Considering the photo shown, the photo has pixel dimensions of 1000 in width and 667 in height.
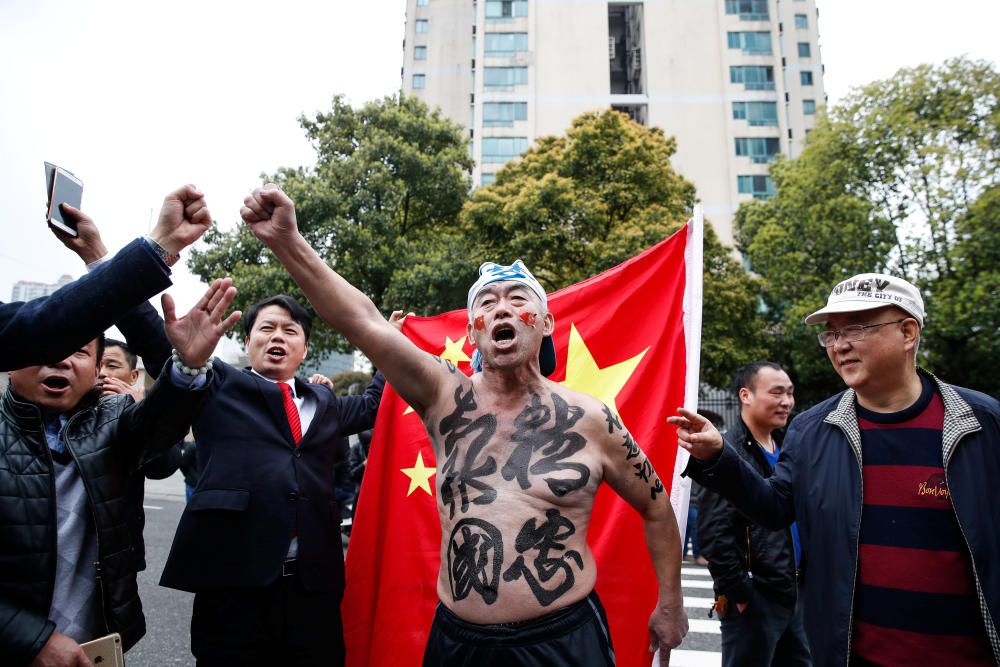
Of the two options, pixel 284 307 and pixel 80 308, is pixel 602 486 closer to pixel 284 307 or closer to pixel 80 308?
pixel 284 307

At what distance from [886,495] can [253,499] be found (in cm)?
259

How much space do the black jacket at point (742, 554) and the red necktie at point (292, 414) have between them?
2.33 meters

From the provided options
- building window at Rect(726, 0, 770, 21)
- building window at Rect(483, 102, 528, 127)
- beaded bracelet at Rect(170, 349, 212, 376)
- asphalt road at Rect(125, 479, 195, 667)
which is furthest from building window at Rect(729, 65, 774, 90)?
beaded bracelet at Rect(170, 349, 212, 376)

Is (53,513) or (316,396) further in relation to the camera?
(316,396)

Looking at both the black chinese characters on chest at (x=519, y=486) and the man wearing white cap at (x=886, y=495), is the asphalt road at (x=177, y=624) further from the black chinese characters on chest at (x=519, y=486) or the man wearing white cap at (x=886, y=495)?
the black chinese characters on chest at (x=519, y=486)

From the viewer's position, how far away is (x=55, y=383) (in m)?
2.37

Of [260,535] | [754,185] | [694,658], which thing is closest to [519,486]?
[260,535]

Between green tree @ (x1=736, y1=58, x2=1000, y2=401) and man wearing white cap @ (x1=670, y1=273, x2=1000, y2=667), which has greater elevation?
green tree @ (x1=736, y1=58, x2=1000, y2=401)

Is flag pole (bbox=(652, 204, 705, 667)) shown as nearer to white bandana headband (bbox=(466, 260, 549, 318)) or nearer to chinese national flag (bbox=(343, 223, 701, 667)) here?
chinese national flag (bbox=(343, 223, 701, 667))

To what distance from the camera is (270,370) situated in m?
3.21

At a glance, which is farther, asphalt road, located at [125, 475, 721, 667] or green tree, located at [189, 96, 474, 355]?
green tree, located at [189, 96, 474, 355]

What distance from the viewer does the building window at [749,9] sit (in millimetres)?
31766

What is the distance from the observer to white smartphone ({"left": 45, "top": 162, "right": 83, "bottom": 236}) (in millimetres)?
1872

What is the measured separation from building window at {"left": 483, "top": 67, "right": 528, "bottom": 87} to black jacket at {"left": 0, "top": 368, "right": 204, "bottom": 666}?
3220cm
